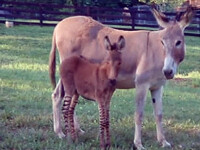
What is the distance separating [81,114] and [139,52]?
207cm

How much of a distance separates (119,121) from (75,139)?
1.61 m

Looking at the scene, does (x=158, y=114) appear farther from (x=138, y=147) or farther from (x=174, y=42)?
(x=174, y=42)

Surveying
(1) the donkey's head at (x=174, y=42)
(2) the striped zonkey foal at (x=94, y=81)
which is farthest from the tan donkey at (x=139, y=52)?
(2) the striped zonkey foal at (x=94, y=81)

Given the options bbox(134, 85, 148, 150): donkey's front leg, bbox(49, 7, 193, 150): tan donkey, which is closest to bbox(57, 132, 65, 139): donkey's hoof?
bbox(49, 7, 193, 150): tan donkey

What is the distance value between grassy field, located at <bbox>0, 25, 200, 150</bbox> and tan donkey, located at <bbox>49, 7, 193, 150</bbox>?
338mm

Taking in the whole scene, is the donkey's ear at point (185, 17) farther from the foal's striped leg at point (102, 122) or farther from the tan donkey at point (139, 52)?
the foal's striped leg at point (102, 122)

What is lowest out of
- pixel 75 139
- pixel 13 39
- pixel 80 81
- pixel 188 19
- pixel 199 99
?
pixel 13 39

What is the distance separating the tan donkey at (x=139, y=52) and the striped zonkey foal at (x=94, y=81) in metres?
0.46

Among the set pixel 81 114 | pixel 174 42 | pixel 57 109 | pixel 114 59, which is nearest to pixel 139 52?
pixel 174 42

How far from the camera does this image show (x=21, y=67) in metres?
14.7

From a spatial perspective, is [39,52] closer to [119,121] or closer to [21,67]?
[21,67]

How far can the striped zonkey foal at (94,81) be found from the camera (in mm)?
6468

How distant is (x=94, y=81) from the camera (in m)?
6.76

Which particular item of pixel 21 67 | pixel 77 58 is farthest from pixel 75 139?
pixel 21 67
